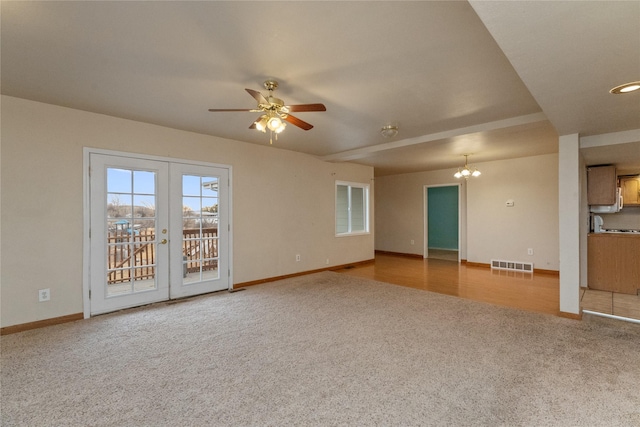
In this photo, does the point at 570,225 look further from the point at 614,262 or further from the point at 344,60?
the point at 344,60

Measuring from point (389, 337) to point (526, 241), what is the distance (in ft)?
16.7

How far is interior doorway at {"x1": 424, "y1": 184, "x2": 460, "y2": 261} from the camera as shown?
9078mm

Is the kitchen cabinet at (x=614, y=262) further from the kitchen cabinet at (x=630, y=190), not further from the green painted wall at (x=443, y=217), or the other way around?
the green painted wall at (x=443, y=217)

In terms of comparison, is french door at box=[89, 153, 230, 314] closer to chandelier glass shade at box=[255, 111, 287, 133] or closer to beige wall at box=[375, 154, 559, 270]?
chandelier glass shade at box=[255, 111, 287, 133]

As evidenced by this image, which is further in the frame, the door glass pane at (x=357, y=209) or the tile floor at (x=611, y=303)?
the door glass pane at (x=357, y=209)

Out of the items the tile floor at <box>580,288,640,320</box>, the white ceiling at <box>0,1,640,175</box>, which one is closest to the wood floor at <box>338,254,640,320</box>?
the tile floor at <box>580,288,640,320</box>

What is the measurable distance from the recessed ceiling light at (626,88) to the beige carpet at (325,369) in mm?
2309

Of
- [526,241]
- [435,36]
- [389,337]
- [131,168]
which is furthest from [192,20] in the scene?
[526,241]

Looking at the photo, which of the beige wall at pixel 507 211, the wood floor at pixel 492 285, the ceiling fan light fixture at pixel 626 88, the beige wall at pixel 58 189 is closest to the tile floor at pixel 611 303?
the wood floor at pixel 492 285

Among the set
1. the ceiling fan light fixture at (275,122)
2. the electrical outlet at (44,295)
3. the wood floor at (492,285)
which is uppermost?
the ceiling fan light fixture at (275,122)

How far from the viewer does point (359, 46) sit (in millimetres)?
2213

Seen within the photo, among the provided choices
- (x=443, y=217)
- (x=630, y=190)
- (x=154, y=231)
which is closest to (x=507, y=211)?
(x=630, y=190)

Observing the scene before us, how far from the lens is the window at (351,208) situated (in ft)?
23.1

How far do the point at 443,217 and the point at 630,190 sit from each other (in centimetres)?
441
